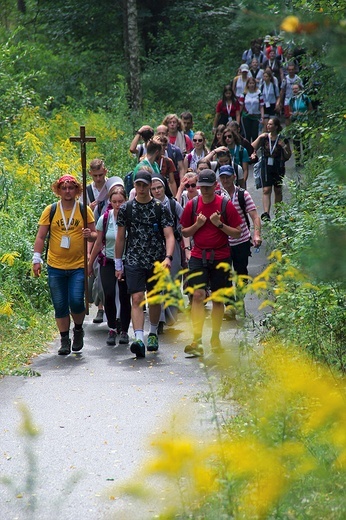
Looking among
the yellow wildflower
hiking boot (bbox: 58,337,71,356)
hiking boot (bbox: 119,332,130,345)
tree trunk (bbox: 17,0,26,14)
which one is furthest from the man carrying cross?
tree trunk (bbox: 17,0,26,14)

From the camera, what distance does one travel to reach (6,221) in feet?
50.0

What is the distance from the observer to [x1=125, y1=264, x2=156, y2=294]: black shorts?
11672 millimetres

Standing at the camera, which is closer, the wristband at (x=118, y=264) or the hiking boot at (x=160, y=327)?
the wristband at (x=118, y=264)

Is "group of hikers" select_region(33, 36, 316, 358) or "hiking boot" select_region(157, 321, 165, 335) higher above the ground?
"group of hikers" select_region(33, 36, 316, 358)

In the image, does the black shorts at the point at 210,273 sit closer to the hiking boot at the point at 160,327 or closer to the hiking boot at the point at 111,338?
the hiking boot at the point at 111,338

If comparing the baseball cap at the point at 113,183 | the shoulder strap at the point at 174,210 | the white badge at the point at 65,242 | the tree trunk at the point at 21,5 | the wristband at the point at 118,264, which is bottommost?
the wristband at the point at 118,264

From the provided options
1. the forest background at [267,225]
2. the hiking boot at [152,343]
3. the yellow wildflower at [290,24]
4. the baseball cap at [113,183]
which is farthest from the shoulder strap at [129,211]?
the yellow wildflower at [290,24]

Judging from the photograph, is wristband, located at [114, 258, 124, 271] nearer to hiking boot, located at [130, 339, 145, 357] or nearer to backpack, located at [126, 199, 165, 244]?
backpack, located at [126, 199, 165, 244]

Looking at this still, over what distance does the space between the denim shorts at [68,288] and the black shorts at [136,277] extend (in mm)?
492

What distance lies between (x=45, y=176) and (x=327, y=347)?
8.96m

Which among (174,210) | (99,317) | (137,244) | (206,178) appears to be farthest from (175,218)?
(99,317)

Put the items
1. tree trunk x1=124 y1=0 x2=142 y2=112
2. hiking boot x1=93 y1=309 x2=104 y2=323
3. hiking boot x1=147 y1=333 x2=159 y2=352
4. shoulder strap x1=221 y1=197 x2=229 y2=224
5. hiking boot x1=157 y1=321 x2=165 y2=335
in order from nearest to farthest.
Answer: shoulder strap x1=221 y1=197 x2=229 y2=224 → hiking boot x1=147 y1=333 x2=159 y2=352 → hiking boot x1=157 y1=321 x2=165 y2=335 → hiking boot x1=93 y1=309 x2=104 y2=323 → tree trunk x1=124 y1=0 x2=142 y2=112

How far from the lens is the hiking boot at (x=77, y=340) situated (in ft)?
39.0

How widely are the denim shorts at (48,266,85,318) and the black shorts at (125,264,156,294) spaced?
492 millimetres
